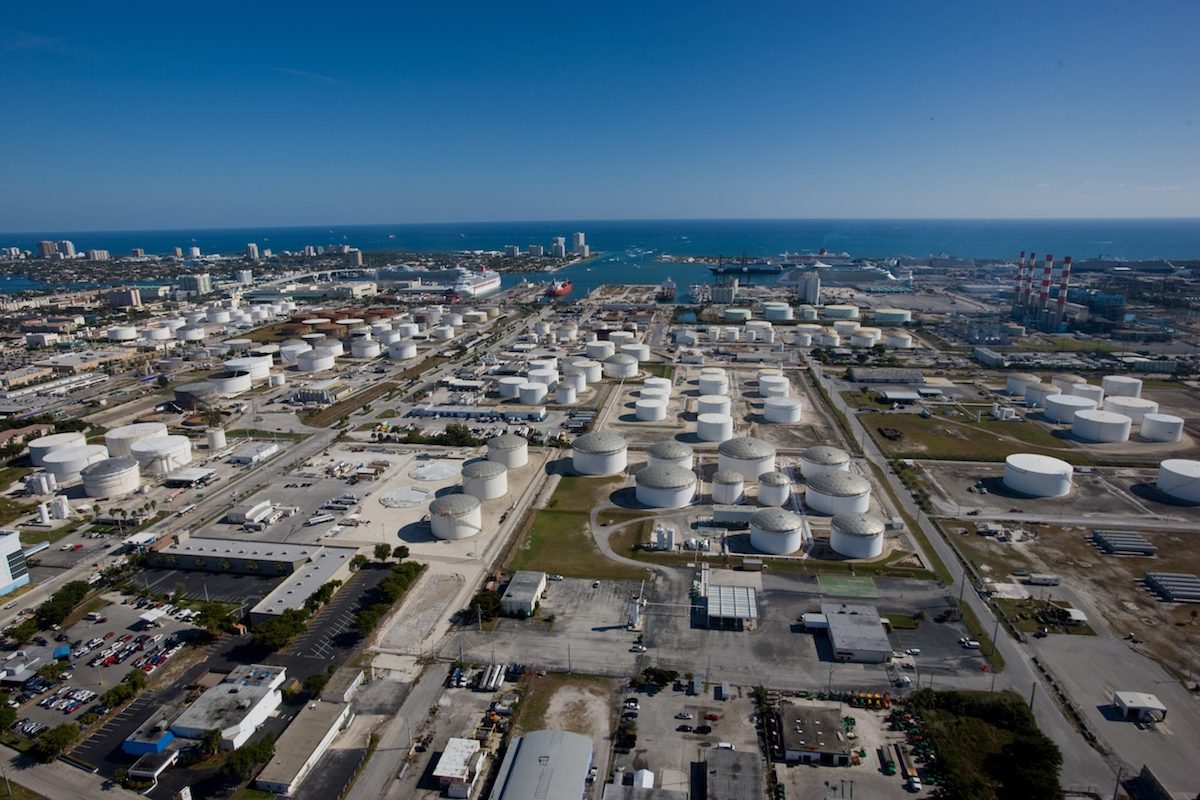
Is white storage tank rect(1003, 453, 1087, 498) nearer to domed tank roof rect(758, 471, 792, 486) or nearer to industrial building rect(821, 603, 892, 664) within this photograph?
domed tank roof rect(758, 471, 792, 486)

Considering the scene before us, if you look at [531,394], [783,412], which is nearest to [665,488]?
[783,412]

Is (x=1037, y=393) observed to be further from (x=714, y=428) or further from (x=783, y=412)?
(x=714, y=428)

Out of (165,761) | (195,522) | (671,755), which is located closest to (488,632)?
(671,755)

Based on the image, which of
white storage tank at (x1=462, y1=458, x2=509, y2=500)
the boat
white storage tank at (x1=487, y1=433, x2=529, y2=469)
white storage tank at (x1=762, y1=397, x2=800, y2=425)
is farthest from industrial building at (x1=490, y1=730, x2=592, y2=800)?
the boat

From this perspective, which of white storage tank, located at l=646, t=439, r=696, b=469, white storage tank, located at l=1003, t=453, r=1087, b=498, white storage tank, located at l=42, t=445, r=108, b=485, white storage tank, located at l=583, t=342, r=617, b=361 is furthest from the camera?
white storage tank, located at l=583, t=342, r=617, b=361

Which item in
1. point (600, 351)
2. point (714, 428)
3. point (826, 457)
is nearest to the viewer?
point (826, 457)

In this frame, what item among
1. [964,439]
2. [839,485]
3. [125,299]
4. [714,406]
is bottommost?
[964,439]
